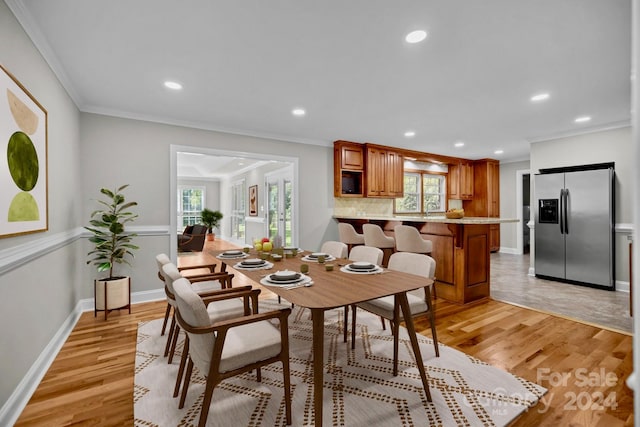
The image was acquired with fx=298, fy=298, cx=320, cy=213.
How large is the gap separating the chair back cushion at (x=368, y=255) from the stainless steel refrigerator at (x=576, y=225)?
3.76 m

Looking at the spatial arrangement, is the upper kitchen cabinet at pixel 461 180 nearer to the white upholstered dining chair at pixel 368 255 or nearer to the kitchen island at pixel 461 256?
the kitchen island at pixel 461 256

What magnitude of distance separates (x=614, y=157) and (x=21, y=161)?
6731 mm

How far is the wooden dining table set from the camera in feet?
4.92

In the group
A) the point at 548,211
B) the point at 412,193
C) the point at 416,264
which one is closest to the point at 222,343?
the point at 416,264

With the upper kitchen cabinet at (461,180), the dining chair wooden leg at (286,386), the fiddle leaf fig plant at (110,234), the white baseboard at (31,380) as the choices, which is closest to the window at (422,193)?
the upper kitchen cabinet at (461,180)

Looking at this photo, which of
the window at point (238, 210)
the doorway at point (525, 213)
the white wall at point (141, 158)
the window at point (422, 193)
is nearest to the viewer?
the white wall at point (141, 158)

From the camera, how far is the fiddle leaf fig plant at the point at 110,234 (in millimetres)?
3299

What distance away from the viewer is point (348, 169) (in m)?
5.47

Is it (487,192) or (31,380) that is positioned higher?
(487,192)

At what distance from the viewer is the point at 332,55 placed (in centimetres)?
244

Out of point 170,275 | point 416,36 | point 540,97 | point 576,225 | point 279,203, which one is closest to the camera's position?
point 170,275

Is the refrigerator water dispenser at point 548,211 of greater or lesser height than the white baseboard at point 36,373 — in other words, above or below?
above

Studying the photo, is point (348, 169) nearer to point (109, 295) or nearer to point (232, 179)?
point (109, 295)

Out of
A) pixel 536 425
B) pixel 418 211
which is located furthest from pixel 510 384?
pixel 418 211
